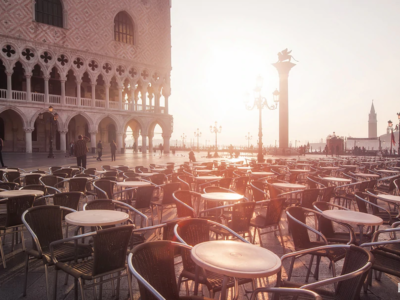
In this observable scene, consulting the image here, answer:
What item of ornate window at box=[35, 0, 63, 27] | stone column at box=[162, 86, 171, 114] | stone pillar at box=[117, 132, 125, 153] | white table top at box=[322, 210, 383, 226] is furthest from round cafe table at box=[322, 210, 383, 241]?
stone column at box=[162, 86, 171, 114]

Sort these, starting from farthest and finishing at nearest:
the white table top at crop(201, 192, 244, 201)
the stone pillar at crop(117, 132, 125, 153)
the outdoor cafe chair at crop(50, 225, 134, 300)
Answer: the stone pillar at crop(117, 132, 125, 153), the white table top at crop(201, 192, 244, 201), the outdoor cafe chair at crop(50, 225, 134, 300)

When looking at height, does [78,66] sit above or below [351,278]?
above

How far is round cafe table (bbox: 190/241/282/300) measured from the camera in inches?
79.1

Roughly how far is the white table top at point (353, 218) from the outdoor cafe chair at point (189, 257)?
1316 mm

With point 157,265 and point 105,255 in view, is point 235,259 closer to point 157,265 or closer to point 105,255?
point 157,265

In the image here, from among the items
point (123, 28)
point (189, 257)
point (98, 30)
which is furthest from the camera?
point (123, 28)

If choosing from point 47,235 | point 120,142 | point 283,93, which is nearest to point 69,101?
point 120,142

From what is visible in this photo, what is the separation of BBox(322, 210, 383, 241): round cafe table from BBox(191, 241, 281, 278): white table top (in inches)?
60.7

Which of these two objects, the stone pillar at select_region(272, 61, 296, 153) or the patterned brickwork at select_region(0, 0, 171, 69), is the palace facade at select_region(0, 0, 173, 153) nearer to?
the patterned brickwork at select_region(0, 0, 171, 69)

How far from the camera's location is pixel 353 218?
11.6ft

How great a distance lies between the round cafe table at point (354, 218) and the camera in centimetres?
337

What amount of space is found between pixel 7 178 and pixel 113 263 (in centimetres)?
610

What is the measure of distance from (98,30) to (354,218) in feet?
107

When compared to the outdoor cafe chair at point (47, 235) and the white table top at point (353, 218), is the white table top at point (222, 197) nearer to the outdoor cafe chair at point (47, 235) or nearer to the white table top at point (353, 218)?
the white table top at point (353, 218)
